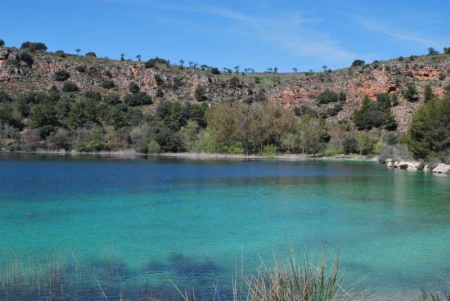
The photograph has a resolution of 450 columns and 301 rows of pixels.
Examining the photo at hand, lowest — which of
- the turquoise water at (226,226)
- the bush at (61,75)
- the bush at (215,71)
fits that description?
the turquoise water at (226,226)

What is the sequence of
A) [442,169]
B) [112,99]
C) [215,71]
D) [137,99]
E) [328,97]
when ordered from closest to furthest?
[442,169], [112,99], [137,99], [328,97], [215,71]

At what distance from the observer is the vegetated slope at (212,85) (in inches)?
3447

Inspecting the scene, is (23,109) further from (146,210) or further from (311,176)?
(146,210)

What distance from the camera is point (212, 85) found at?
106438 mm

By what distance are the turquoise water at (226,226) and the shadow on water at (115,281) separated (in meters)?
0.09

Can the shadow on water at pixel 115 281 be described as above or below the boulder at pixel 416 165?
below

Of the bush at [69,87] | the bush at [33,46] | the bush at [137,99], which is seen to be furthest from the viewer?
the bush at [33,46]

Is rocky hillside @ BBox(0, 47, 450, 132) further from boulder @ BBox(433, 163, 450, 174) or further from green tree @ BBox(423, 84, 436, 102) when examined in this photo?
boulder @ BBox(433, 163, 450, 174)

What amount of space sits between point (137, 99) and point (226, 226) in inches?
3040

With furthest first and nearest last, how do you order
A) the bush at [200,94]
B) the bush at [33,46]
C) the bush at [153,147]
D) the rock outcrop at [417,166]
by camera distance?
1. the bush at [33,46]
2. the bush at [200,94]
3. the bush at [153,147]
4. the rock outcrop at [417,166]

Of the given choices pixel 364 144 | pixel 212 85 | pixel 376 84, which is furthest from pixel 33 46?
pixel 364 144

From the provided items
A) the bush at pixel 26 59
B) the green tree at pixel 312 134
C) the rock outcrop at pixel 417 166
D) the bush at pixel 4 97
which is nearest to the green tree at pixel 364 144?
the green tree at pixel 312 134

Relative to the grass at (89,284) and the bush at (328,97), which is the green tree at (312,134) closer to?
the bush at (328,97)

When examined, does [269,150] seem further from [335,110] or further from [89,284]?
[89,284]
